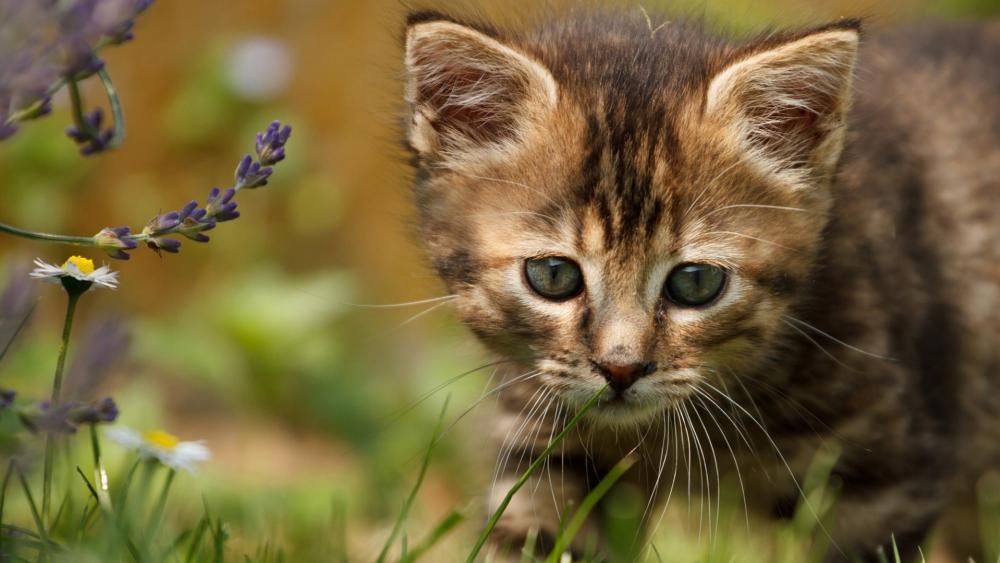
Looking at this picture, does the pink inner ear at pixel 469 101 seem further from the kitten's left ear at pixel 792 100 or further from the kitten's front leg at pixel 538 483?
the kitten's front leg at pixel 538 483

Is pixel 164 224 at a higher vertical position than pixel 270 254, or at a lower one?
higher

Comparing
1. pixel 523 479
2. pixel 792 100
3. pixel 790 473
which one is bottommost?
pixel 790 473

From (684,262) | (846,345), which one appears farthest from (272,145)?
(846,345)

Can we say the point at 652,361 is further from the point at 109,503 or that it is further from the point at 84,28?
the point at 84,28

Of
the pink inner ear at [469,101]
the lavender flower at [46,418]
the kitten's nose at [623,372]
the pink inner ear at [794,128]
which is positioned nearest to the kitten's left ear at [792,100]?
the pink inner ear at [794,128]

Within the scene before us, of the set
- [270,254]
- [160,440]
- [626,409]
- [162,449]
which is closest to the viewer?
[162,449]

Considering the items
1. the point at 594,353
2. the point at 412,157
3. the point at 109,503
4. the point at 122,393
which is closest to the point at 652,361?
the point at 594,353

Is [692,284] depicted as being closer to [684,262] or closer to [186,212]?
[684,262]
